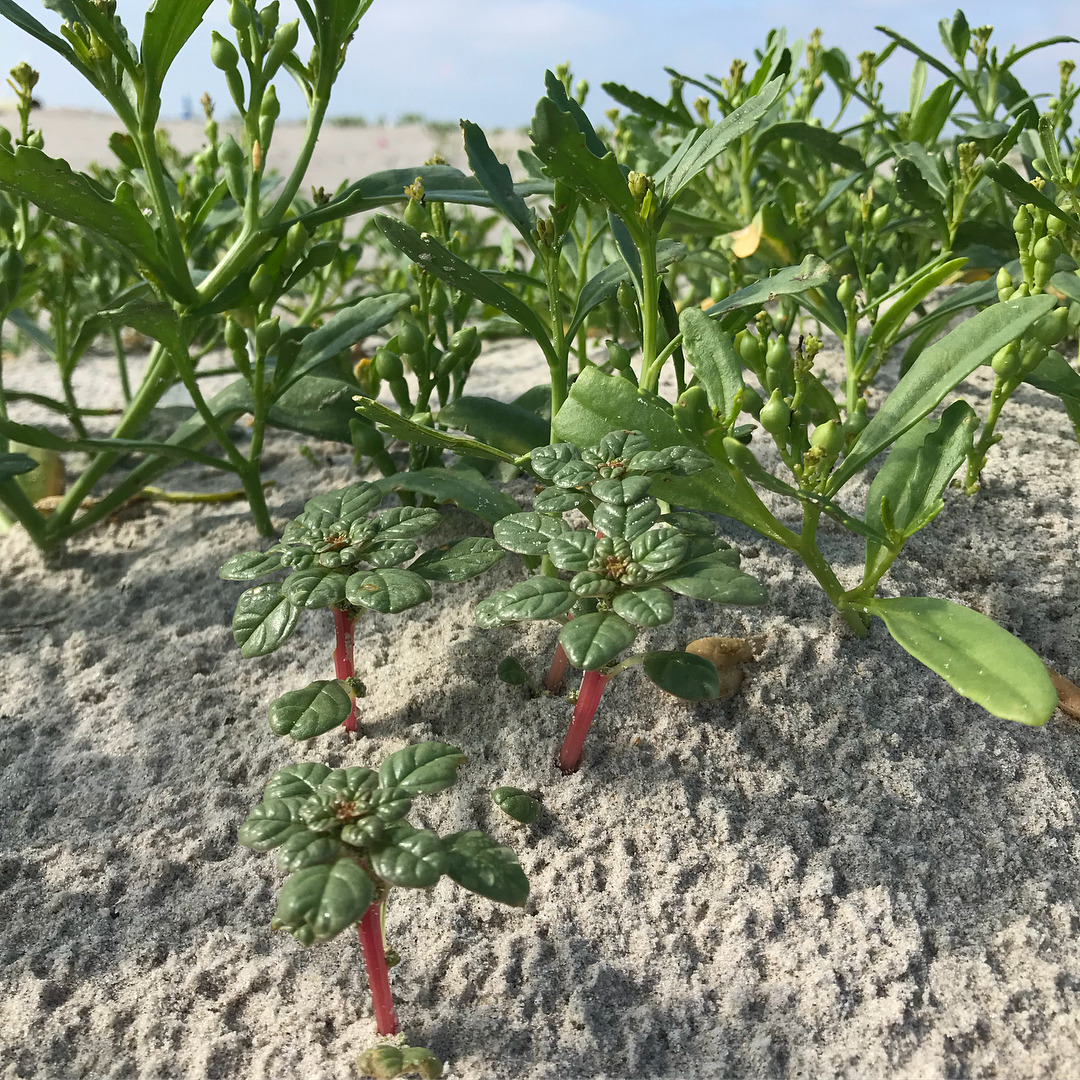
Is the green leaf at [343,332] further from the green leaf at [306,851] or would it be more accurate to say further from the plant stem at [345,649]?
the green leaf at [306,851]

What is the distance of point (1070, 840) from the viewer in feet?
3.65

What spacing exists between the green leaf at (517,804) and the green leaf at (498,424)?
0.60 meters

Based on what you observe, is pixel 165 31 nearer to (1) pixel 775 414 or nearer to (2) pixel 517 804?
(1) pixel 775 414

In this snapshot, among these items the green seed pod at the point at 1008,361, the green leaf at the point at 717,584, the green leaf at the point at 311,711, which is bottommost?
the green leaf at the point at 311,711

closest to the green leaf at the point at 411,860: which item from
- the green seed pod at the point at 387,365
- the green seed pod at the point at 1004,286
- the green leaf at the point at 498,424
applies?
the green leaf at the point at 498,424

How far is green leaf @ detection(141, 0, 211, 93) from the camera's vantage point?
4.57 feet

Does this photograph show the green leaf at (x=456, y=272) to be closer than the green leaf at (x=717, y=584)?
No

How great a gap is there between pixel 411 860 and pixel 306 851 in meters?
0.09

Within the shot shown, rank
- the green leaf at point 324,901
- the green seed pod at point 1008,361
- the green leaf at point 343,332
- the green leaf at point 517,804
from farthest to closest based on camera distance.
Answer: the green leaf at point 343,332, the green seed pod at point 1008,361, the green leaf at point 517,804, the green leaf at point 324,901

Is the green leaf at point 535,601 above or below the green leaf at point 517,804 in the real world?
above

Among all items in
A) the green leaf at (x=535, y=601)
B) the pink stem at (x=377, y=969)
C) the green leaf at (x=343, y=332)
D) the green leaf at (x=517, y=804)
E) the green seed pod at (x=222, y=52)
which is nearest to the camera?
the pink stem at (x=377, y=969)

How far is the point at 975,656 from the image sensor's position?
105cm

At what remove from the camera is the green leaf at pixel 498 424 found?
1.52m

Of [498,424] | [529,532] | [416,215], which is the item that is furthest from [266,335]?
[529,532]
